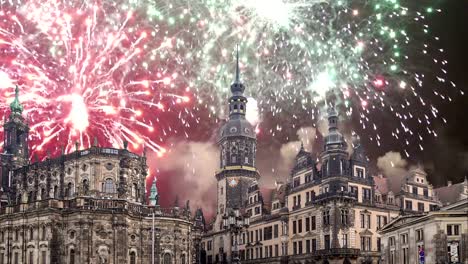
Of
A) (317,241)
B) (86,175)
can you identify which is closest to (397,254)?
(317,241)

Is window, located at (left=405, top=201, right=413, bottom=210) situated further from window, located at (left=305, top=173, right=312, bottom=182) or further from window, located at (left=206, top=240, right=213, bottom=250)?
window, located at (left=206, top=240, right=213, bottom=250)

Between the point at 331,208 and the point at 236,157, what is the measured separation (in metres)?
32.9

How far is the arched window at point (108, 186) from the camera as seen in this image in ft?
274

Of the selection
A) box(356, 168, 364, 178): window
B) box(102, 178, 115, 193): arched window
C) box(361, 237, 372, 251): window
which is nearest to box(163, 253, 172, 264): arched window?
box(102, 178, 115, 193): arched window

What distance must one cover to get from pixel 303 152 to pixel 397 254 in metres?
23.8

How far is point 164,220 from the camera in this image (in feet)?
278

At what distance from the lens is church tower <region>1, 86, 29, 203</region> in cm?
9225

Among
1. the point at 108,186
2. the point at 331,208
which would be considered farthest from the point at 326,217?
the point at 108,186

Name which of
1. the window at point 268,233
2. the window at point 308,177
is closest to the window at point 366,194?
the window at point 308,177

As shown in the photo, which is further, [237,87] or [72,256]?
[237,87]

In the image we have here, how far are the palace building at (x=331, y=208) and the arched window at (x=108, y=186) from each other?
1565cm

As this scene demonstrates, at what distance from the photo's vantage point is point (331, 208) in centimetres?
8006

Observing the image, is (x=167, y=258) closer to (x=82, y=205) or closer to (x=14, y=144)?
(x=82, y=205)

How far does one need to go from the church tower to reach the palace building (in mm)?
31662
